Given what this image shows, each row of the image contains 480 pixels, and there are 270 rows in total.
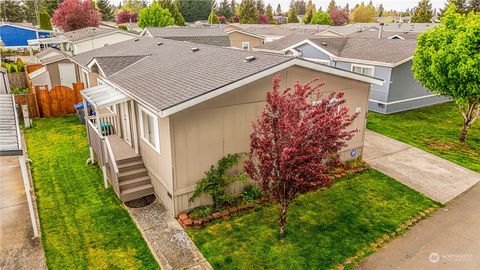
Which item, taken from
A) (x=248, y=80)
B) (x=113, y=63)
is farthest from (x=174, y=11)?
(x=248, y=80)

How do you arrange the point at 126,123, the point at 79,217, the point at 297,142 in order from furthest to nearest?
the point at 126,123 < the point at 79,217 < the point at 297,142

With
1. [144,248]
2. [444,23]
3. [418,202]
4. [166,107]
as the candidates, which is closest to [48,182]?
[144,248]

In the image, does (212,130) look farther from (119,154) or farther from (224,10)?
(224,10)

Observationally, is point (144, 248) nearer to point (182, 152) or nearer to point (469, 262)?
point (182, 152)

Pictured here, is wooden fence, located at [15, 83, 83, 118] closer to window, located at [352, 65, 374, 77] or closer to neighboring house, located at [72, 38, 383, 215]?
neighboring house, located at [72, 38, 383, 215]

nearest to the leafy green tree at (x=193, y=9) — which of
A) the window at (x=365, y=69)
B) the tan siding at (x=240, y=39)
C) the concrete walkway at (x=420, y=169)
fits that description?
the tan siding at (x=240, y=39)

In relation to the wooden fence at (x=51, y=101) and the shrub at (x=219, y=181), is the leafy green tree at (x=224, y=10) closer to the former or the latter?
the wooden fence at (x=51, y=101)

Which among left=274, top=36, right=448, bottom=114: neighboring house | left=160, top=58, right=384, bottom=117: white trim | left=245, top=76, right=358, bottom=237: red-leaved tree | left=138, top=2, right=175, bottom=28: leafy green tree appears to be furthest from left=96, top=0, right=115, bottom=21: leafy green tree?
left=245, top=76, right=358, bottom=237: red-leaved tree
